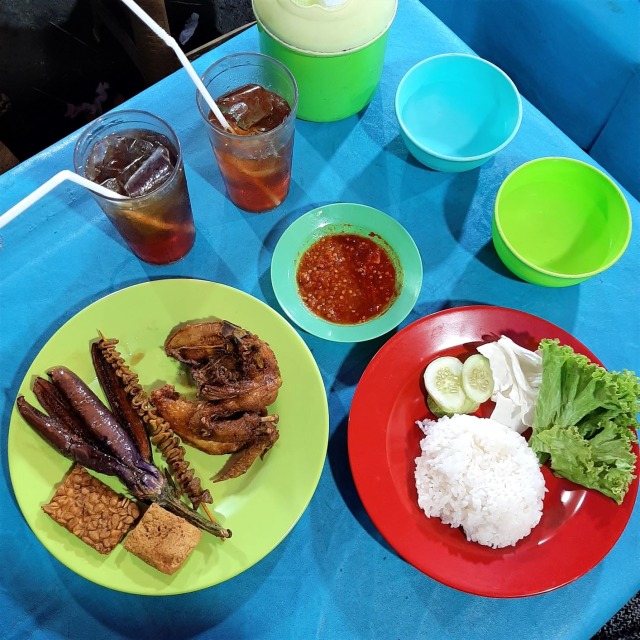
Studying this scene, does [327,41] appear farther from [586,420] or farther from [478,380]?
[586,420]

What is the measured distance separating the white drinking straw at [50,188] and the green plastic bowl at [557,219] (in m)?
1.02

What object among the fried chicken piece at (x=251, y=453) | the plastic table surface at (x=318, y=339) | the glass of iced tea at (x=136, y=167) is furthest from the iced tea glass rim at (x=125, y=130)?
the fried chicken piece at (x=251, y=453)

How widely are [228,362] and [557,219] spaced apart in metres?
1.07

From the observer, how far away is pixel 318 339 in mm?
1674

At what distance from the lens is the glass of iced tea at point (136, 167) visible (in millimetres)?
1419

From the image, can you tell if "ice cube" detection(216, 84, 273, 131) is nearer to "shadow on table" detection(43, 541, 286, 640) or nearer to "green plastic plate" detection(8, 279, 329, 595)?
"green plastic plate" detection(8, 279, 329, 595)

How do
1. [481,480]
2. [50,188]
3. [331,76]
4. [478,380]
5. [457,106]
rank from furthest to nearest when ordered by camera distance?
1. [457,106]
2. [331,76]
3. [478,380]
4. [481,480]
5. [50,188]

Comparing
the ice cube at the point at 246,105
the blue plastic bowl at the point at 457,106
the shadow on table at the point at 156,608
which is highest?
the ice cube at the point at 246,105

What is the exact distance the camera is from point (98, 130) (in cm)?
146

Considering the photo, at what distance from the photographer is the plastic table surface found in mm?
1459

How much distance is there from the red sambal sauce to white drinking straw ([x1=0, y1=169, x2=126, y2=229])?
1.87 ft

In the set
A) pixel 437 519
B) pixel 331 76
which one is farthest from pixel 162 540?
pixel 331 76

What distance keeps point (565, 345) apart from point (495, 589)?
63 cm

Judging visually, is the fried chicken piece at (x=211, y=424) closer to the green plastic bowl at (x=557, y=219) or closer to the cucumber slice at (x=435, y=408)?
the cucumber slice at (x=435, y=408)
